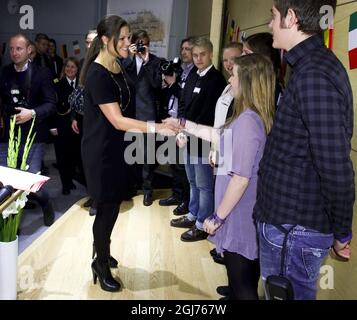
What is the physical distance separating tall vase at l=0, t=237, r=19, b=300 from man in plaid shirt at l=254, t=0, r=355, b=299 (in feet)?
4.19

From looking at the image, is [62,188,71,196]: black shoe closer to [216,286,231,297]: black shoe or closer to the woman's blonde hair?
[216,286,231,297]: black shoe

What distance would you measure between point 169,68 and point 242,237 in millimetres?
2151

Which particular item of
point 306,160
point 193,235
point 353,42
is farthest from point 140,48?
point 306,160

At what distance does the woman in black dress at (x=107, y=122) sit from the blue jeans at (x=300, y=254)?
3.20ft

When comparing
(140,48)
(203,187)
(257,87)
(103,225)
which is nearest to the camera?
(257,87)

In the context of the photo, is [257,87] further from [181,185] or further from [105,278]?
[181,185]

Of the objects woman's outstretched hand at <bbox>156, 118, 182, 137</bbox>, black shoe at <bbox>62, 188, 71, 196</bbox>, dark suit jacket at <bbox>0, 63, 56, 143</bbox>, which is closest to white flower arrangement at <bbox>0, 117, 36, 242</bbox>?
woman's outstretched hand at <bbox>156, 118, 182, 137</bbox>

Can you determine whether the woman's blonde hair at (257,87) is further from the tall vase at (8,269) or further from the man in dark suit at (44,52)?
the man in dark suit at (44,52)

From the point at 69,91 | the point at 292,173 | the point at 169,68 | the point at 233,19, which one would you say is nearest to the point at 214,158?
the point at 292,173

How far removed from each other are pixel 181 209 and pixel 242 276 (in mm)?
1881

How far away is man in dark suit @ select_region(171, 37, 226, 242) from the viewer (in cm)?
275

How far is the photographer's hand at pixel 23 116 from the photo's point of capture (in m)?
2.73

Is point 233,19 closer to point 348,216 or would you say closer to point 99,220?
point 99,220

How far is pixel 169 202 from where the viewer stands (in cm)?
359
